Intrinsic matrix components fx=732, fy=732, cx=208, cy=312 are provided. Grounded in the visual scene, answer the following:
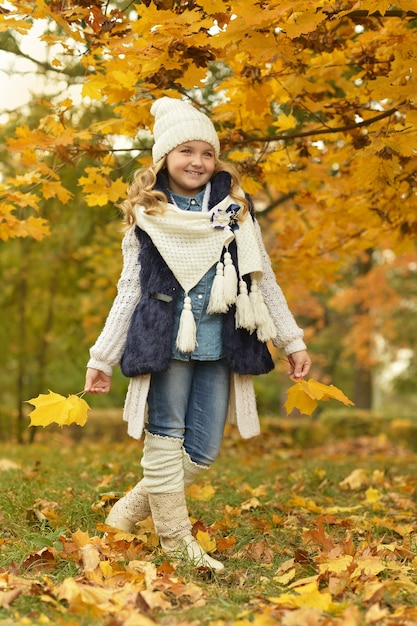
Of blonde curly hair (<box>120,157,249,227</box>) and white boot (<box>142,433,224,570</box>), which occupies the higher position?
blonde curly hair (<box>120,157,249,227</box>)

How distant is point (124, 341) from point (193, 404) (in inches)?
15.2

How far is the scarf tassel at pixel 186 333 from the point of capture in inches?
108

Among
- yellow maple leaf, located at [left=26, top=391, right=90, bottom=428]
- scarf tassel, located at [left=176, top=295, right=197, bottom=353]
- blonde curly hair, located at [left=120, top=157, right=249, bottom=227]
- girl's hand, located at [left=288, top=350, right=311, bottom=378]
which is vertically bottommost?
yellow maple leaf, located at [left=26, top=391, right=90, bottom=428]

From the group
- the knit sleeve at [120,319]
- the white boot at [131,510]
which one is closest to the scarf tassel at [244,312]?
the knit sleeve at [120,319]

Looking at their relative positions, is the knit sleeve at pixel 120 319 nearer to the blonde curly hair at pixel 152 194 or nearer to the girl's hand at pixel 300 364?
the blonde curly hair at pixel 152 194

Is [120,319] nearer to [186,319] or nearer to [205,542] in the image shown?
[186,319]

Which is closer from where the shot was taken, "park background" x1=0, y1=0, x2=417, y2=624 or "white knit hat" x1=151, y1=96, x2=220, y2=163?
"white knit hat" x1=151, y1=96, x2=220, y2=163

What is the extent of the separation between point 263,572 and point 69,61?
4.35m

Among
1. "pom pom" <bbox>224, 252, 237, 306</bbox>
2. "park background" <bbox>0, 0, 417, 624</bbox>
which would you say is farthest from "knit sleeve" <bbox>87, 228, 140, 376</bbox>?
"pom pom" <bbox>224, 252, 237, 306</bbox>

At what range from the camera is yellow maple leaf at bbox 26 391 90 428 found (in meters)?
2.63

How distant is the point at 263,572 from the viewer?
2.73 meters

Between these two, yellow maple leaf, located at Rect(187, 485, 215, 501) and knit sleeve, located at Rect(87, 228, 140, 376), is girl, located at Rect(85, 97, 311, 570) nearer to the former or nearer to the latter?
knit sleeve, located at Rect(87, 228, 140, 376)

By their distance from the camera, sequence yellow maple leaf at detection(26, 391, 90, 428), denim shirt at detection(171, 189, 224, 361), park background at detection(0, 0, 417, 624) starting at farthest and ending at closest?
park background at detection(0, 0, 417, 624) < denim shirt at detection(171, 189, 224, 361) < yellow maple leaf at detection(26, 391, 90, 428)

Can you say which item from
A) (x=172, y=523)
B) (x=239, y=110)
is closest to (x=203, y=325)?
(x=172, y=523)
